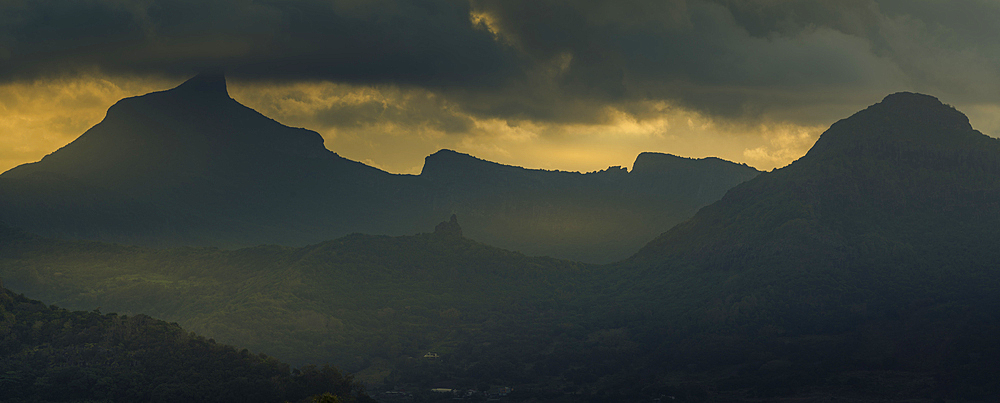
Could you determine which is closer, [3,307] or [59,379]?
[59,379]

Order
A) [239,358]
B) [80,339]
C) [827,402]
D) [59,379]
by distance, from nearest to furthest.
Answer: [59,379], [80,339], [239,358], [827,402]

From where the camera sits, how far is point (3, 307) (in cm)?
15200

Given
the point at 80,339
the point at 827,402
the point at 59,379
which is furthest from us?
the point at 827,402

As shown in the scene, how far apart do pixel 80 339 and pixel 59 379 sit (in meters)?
12.2

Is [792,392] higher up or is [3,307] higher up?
[3,307]

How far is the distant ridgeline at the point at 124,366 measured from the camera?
138m

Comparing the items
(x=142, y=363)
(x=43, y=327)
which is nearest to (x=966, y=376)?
(x=142, y=363)

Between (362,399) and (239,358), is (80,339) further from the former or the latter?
(362,399)

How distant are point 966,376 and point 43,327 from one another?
171277 millimetres

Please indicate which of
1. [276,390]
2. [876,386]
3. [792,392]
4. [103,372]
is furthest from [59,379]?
[876,386]

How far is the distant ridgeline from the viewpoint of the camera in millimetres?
138000

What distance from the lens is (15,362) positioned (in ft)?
462

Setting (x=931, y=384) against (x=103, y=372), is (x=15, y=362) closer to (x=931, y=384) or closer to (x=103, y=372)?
(x=103, y=372)

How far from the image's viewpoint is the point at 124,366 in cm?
14725
